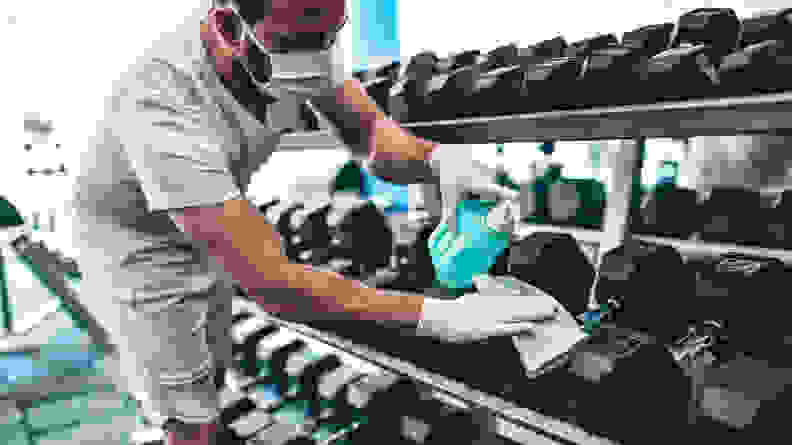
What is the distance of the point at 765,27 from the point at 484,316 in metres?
0.78

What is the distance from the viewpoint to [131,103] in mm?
879

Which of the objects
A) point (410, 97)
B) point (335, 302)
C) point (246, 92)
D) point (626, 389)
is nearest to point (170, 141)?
point (246, 92)

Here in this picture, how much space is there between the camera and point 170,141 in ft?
2.78

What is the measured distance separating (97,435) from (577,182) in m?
2.44

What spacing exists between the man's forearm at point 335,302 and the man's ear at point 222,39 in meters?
0.47

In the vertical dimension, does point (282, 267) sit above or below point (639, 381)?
above

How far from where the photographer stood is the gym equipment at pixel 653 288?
1.08m

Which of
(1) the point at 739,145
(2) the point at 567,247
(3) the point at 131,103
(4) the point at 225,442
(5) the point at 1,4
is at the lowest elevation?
(4) the point at 225,442

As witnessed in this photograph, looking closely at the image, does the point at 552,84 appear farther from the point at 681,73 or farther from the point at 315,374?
the point at 315,374

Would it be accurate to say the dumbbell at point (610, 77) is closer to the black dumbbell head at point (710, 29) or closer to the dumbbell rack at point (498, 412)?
the black dumbbell head at point (710, 29)

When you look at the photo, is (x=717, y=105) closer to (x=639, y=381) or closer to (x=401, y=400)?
(x=639, y=381)

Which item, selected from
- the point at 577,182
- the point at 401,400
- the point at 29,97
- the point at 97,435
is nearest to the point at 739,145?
the point at 577,182

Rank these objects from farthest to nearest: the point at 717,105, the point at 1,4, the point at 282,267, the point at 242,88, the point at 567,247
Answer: the point at 1,4, the point at 567,247, the point at 242,88, the point at 282,267, the point at 717,105

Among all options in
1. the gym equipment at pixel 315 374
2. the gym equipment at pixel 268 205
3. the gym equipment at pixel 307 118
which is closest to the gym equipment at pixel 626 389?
the gym equipment at pixel 315 374
